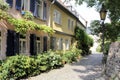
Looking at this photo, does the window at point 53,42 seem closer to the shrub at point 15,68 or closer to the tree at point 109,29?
the tree at point 109,29

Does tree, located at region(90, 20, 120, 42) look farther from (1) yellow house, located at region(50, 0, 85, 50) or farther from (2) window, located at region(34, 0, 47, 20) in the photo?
(2) window, located at region(34, 0, 47, 20)

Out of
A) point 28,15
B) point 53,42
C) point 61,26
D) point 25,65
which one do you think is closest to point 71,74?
point 25,65

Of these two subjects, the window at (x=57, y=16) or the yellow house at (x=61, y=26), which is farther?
the window at (x=57, y=16)

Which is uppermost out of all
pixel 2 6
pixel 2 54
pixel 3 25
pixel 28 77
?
pixel 2 6

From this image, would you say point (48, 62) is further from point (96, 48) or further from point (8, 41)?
point (96, 48)

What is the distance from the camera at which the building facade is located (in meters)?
13.5

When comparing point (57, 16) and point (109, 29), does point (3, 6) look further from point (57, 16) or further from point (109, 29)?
point (109, 29)

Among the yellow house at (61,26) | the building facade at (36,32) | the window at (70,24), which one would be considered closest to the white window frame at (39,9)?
the building facade at (36,32)

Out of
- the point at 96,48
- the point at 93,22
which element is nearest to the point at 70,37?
the point at 93,22

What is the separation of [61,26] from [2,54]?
1208 cm

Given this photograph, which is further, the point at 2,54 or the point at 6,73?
the point at 2,54

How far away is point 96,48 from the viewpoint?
5481 cm

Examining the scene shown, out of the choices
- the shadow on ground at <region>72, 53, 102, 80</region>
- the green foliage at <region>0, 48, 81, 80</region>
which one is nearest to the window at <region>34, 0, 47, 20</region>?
the green foliage at <region>0, 48, 81, 80</region>

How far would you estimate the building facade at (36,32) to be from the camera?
531 inches
